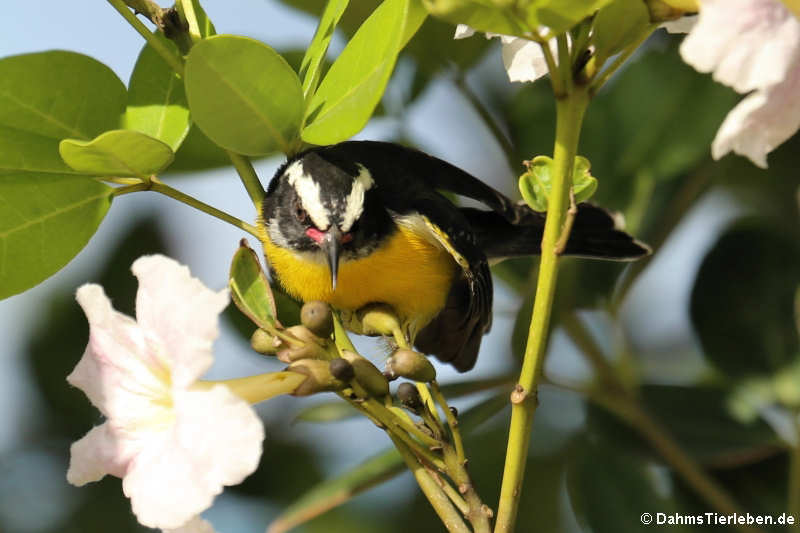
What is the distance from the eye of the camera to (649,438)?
7.31 feet

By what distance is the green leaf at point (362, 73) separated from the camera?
1139 mm

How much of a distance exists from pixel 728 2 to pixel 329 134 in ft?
1.65

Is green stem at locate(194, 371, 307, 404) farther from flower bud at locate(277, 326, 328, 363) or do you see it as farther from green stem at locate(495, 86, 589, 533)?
green stem at locate(495, 86, 589, 533)

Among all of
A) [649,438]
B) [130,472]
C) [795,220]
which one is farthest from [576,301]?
[130,472]

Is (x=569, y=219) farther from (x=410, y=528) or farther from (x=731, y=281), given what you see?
(x=410, y=528)

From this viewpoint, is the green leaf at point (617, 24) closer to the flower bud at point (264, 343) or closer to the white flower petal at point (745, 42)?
the white flower petal at point (745, 42)

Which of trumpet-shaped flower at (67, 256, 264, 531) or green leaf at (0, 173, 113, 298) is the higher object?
green leaf at (0, 173, 113, 298)

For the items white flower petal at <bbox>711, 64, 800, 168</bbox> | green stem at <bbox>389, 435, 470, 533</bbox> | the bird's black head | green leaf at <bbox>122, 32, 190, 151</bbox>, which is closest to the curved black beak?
the bird's black head

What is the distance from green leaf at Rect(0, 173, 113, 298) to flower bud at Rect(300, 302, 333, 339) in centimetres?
37

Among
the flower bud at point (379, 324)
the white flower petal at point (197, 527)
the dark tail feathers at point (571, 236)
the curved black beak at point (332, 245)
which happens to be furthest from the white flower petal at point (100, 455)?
the dark tail feathers at point (571, 236)

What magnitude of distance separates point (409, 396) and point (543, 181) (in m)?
0.34

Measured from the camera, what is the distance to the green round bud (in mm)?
1193

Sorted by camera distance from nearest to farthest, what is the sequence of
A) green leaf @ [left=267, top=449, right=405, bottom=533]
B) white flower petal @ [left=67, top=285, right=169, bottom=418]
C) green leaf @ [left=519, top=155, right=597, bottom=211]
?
white flower petal @ [left=67, top=285, right=169, bottom=418] < green leaf @ [left=519, top=155, right=597, bottom=211] < green leaf @ [left=267, top=449, right=405, bottom=533]

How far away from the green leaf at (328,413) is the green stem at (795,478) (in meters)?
0.93
